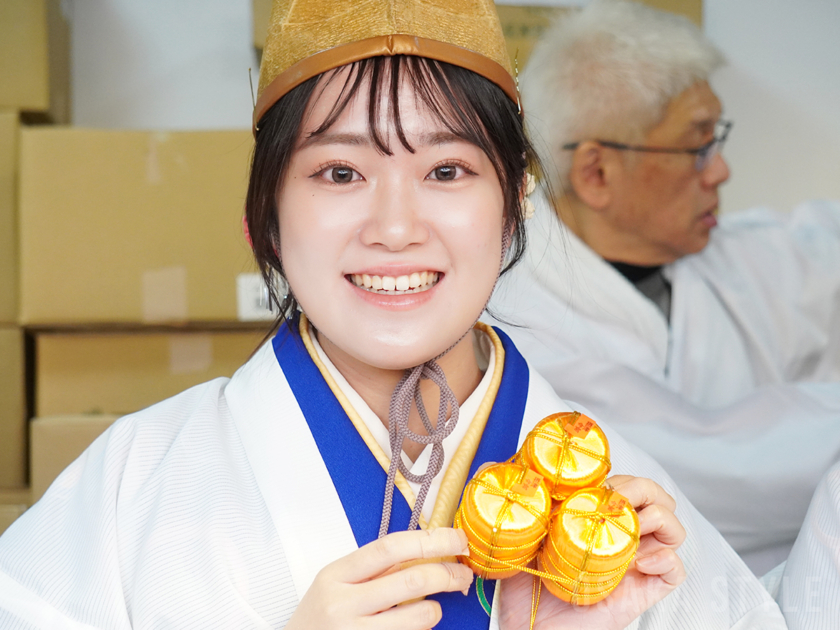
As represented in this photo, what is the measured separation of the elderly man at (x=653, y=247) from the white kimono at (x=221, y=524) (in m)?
0.83

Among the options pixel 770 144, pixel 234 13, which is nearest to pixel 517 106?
pixel 234 13

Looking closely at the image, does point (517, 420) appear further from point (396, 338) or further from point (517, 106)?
point (517, 106)

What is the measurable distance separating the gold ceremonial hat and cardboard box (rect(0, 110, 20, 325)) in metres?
0.99

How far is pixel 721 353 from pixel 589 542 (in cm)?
151

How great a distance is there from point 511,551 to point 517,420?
0.94ft

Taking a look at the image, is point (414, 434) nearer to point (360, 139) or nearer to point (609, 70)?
point (360, 139)

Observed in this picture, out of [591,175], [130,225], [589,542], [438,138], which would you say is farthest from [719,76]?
[589,542]

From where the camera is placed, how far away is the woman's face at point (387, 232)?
843 millimetres

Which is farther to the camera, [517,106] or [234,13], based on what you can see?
[234,13]

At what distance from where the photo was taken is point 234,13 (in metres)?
2.11

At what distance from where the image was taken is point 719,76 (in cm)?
241

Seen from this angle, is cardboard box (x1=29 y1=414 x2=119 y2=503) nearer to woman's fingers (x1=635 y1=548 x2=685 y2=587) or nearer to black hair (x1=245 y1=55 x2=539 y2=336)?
black hair (x1=245 y1=55 x2=539 y2=336)

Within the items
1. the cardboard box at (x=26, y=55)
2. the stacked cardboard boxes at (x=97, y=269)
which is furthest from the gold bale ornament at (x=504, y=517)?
the cardboard box at (x=26, y=55)

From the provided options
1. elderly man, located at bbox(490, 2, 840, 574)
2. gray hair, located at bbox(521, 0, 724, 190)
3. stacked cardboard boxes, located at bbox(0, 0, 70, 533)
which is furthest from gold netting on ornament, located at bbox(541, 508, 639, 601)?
gray hair, located at bbox(521, 0, 724, 190)
